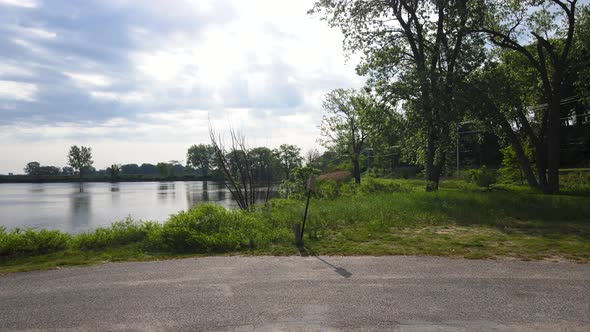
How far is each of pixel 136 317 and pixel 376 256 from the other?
4269 millimetres

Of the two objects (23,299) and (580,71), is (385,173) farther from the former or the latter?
(23,299)

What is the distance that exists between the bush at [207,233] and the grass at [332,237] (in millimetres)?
21

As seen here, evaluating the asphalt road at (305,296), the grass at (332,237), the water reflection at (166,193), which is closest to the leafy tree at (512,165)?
the grass at (332,237)

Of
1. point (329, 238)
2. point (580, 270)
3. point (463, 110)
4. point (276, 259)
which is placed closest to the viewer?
point (580, 270)

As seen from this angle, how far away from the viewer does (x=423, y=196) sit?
1482 cm

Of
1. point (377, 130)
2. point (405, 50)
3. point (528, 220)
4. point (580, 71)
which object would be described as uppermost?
point (405, 50)

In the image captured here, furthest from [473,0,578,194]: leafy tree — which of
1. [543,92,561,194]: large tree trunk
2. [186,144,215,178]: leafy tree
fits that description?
[186,144,215,178]: leafy tree

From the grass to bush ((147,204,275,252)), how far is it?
0.07 ft

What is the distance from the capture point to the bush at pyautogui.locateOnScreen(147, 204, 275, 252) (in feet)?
26.7

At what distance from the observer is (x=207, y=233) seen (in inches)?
346

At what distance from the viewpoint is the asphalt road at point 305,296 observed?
4.11 m

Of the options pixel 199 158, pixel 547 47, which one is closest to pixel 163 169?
pixel 199 158

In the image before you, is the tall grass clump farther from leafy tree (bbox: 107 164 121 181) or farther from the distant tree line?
leafy tree (bbox: 107 164 121 181)

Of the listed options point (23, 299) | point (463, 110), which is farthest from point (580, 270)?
point (463, 110)
